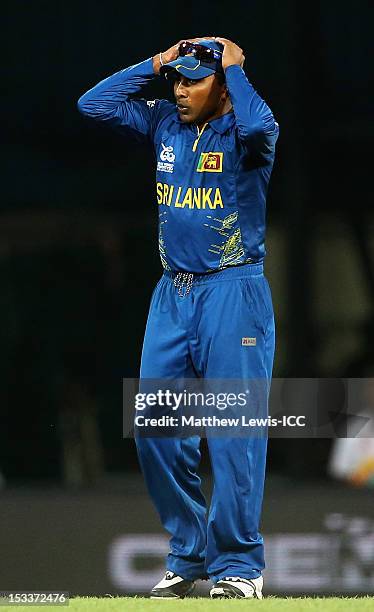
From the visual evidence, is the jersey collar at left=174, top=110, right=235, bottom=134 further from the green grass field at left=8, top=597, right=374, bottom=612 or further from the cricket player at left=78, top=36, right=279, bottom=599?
the green grass field at left=8, top=597, right=374, bottom=612

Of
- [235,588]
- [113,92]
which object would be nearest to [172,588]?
[235,588]

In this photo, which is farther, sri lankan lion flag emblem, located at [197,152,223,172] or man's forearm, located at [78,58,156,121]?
man's forearm, located at [78,58,156,121]

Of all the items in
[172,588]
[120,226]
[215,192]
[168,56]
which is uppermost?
[168,56]

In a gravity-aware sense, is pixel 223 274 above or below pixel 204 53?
below

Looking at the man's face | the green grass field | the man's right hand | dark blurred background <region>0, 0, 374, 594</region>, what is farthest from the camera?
dark blurred background <region>0, 0, 374, 594</region>

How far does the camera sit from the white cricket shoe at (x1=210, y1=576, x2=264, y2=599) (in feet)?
14.9

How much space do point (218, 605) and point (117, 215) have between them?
11.6 feet

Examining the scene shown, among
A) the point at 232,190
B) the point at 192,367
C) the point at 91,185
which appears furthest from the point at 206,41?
the point at 91,185

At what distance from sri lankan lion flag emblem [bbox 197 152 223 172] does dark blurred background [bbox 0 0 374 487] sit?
2703mm

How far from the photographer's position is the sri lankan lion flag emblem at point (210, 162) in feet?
15.1

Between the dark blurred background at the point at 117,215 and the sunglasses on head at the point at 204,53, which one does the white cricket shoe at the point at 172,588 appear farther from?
the dark blurred background at the point at 117,215

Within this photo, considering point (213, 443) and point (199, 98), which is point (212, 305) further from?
point (199, 98)

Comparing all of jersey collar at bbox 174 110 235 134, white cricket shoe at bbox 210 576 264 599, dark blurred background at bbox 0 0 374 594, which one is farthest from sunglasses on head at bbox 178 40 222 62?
dark blurred background at bbox 0 0 374 594

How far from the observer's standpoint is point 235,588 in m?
4.53
